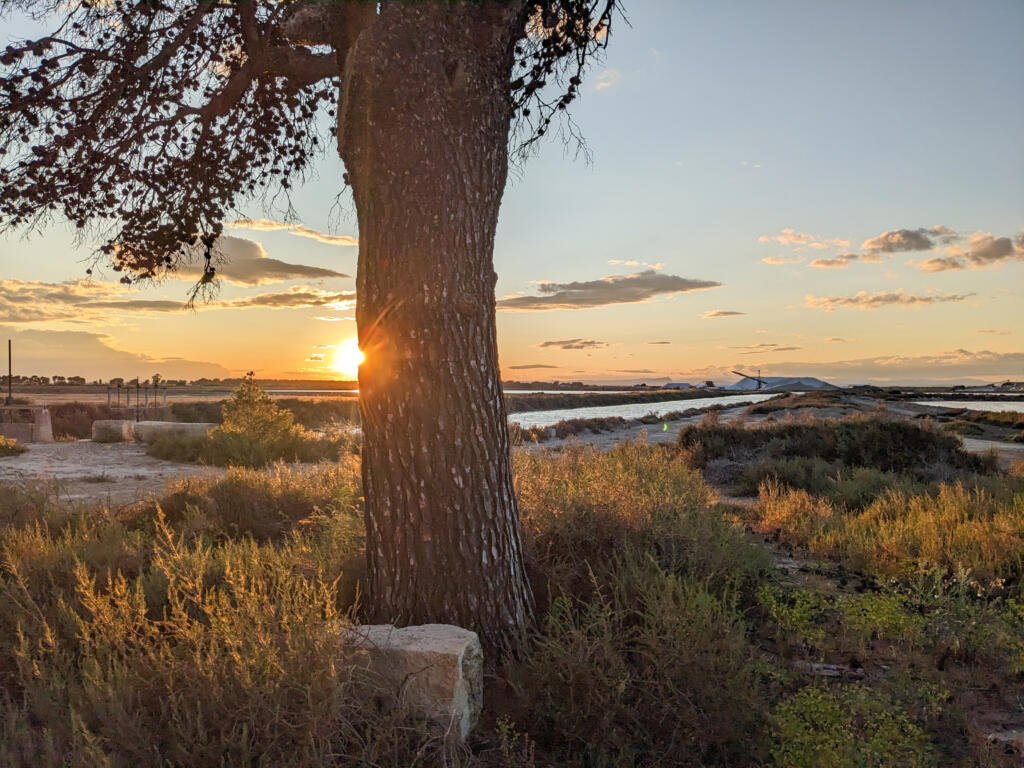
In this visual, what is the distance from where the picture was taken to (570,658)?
128 inches

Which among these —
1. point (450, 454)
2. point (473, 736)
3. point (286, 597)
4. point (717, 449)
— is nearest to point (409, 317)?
point (450, 454)

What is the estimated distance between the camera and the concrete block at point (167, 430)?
58.3 ft

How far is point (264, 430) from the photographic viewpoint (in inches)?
637

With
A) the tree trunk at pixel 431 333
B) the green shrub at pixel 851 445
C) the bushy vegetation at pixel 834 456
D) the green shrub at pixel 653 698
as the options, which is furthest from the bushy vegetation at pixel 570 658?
the green shrub at pixel 851 445

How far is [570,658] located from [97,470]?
528 inches

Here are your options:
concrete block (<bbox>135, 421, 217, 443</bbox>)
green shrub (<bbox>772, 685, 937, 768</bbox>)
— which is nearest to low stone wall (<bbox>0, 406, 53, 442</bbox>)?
concrete block (<bbox>135, 421, 217, 443</bbox>)

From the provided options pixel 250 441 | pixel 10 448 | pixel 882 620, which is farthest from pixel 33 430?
pixel 882 620

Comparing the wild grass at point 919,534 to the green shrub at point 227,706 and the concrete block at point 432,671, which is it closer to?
the concrete block at point 432,671

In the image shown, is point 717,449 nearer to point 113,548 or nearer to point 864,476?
point 864,476

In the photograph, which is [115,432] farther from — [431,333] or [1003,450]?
[1003,450]

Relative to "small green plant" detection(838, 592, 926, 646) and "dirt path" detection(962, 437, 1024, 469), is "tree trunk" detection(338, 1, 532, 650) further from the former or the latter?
"dirt path" detection(962, 437, 1024, 469)

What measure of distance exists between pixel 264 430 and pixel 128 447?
4.89 meters

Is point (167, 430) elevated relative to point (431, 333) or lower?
lower

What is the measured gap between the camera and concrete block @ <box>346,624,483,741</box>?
3.11 meters
